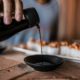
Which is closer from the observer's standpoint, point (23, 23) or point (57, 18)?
point (23, 23)

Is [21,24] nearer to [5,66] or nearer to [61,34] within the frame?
[5,66]

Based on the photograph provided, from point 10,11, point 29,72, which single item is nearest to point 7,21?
point 10,11

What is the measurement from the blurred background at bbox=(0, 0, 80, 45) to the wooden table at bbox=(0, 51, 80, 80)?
1053mm

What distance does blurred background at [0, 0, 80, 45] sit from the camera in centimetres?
197

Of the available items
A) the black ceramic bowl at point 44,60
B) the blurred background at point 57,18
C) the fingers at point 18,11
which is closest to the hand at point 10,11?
the fingers at point 18,11

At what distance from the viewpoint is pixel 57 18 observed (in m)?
2.03

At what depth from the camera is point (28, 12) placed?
2.77ft

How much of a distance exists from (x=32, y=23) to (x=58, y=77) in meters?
0.25

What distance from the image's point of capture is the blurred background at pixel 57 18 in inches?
77.7

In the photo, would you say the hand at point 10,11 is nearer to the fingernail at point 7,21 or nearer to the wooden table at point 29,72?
the fingernail at point 7,21

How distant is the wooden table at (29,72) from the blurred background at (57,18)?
105 centimetres

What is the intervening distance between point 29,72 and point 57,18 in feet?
4.33

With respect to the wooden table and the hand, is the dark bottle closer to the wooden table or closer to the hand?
the hand

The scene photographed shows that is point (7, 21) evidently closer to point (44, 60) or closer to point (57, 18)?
point (44, 60)
